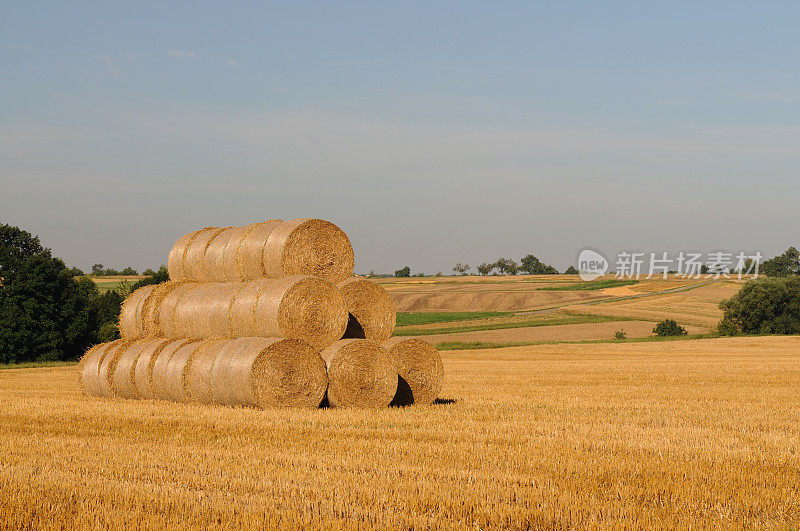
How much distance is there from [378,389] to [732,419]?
564 centimetres

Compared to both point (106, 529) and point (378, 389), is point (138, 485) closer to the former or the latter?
point (106, 529)

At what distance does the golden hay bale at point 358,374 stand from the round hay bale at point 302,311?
1.10ft

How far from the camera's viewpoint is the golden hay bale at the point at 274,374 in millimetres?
13609

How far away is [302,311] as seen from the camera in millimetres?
14234

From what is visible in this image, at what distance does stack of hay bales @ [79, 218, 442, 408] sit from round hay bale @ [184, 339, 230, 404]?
0.02m

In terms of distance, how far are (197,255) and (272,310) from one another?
3525 millimetres

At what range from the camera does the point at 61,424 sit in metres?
12.3

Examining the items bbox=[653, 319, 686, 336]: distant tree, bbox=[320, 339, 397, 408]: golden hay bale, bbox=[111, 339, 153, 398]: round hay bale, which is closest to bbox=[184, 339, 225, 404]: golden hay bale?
bbox=[320, 339, 397, 408]: golden hay bale

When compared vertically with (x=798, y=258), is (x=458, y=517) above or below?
below

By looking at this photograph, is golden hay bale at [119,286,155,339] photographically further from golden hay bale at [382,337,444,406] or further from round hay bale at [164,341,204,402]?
golden hay bale at [382,337,444,406]

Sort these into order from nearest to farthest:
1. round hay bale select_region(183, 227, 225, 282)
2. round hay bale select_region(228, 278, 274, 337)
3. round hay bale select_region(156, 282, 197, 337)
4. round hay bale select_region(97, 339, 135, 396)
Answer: round hay bale select_region(228, 278, 274, 337), round hay bale select_region(156, 282, 197, 337), round hay bale select_region(183, 227, 225, 282), round hay bale select_region(97, 339, 135, 396)

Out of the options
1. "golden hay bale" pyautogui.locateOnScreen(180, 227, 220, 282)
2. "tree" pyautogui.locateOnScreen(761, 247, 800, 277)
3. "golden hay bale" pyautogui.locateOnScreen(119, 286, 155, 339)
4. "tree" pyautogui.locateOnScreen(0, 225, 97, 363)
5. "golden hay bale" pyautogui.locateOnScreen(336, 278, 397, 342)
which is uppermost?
"tree" pyautogui.locateOnScreen(761, 247, 800, 277)

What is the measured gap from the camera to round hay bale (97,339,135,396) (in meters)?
17.3

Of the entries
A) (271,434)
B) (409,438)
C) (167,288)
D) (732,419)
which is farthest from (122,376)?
(732,419)
